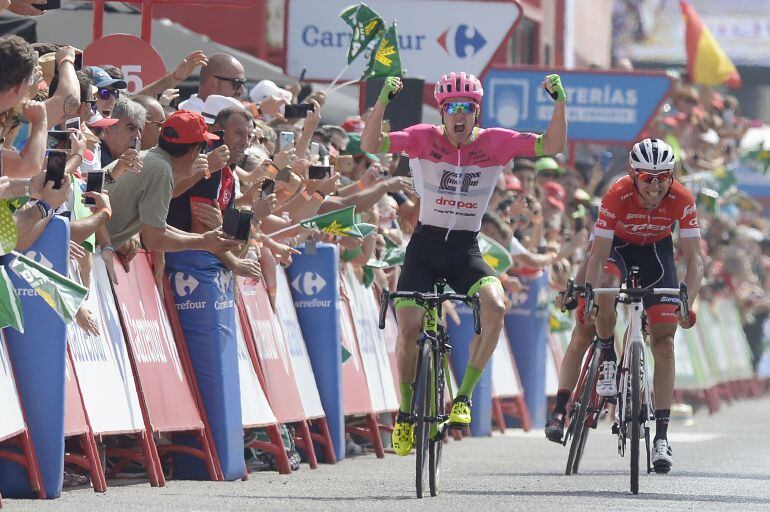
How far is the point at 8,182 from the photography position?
8984mm

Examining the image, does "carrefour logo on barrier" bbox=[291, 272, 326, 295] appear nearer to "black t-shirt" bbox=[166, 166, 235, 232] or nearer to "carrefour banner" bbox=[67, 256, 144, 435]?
"black t-shirt" bbox=[166, 166, 235, 232]

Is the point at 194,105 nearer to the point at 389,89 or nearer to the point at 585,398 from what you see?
the point at 389,89

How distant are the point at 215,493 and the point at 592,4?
39.6m

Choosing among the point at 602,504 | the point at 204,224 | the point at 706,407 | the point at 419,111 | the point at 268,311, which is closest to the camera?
the point at 602,504

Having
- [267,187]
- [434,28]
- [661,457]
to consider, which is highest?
[434,28]

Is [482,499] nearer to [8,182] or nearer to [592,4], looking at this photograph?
[8,182]

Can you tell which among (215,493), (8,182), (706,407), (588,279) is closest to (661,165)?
(588,279)

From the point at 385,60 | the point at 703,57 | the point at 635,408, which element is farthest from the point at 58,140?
the point at 703,57

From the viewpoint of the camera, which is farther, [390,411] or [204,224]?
[390,411]

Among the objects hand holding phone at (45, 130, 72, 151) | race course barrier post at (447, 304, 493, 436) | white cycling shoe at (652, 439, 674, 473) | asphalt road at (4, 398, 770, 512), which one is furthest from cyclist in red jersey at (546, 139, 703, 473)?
race course barrier post at (447, 304, 493, 436)

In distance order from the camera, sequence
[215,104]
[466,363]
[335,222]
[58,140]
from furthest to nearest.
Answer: [466,363] → [335,222] → [215,104] → [58,140]

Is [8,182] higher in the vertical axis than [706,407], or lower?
higher

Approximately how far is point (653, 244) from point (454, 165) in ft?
5.03

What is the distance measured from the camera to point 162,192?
37.3ft
